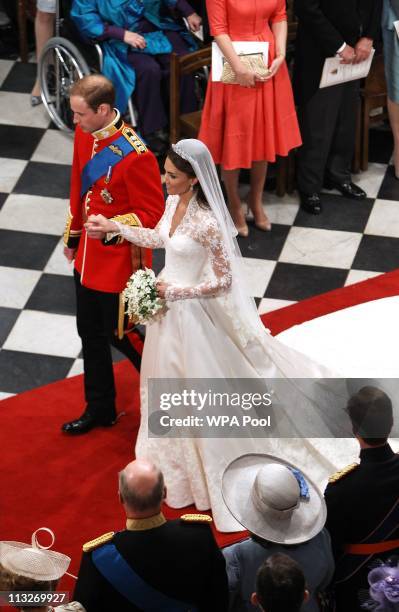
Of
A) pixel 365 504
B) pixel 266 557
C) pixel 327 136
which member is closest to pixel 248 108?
pixel 327 136

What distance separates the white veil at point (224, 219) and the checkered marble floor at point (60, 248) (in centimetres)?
112

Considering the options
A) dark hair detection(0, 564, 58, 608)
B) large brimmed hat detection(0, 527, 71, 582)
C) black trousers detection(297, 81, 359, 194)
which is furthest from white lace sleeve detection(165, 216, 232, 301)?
black trousers detection(297, 81, 359, 194)

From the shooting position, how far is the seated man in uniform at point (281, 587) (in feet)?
10.1

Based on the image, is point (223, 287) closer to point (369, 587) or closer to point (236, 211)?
point (369, 587)

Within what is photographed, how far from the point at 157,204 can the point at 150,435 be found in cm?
100

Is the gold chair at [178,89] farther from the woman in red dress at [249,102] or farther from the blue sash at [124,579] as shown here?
the blue sash at [124,579]

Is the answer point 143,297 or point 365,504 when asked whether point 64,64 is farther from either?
point 365,504

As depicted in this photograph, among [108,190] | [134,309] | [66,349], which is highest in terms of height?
[108,190]

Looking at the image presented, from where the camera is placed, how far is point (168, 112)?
719cm

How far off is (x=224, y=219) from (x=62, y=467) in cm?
135

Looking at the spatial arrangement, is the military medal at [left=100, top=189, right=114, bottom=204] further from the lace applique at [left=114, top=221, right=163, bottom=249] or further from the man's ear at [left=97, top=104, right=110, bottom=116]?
the man's ear at [left=97, top=104, right=110, bottom=116]

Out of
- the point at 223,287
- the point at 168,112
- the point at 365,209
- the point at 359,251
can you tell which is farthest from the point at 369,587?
the point at 168,112

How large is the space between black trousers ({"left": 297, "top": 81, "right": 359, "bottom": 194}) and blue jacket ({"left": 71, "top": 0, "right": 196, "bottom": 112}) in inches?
41.0

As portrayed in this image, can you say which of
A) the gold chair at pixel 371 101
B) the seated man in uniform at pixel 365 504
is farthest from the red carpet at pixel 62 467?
the gold chair at pixel 371 101
